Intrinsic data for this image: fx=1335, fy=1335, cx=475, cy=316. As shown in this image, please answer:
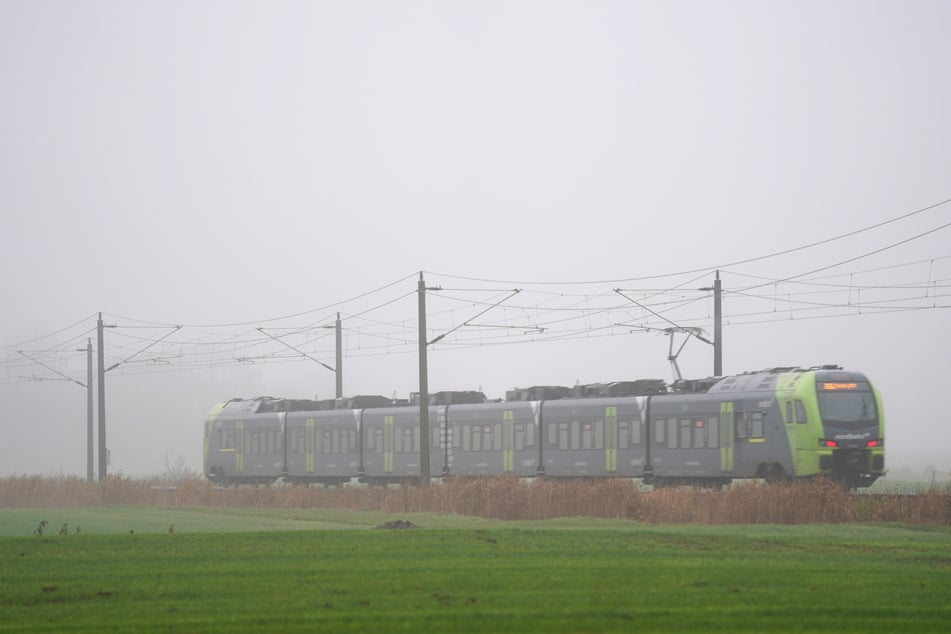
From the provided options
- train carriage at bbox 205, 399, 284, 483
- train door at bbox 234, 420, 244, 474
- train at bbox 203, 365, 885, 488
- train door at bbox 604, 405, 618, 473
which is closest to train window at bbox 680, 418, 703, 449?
train at bbox 203, 365, 885, 488

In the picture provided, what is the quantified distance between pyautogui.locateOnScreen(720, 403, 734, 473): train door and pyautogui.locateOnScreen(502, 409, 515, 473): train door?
10.8 m

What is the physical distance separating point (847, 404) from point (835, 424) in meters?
0.92

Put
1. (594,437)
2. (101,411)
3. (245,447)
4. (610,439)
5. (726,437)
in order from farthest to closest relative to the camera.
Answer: (245,447)
(101,411)
(594,437)
(610,439)
(726,437)

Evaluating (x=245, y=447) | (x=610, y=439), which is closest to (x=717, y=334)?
(x=610, y=439)

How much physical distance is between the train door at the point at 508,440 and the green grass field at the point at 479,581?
77.4 ft

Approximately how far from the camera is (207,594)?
58.5 feet

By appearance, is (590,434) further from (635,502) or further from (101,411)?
(101,411)

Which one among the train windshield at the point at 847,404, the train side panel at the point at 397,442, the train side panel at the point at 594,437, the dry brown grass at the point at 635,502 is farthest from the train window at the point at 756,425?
the train side panel at the point at 397,442

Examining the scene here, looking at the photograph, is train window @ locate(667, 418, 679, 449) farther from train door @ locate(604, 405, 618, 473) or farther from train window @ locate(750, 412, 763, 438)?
train window @ locate(750, 412, 763, 438)

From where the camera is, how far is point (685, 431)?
1711 inches

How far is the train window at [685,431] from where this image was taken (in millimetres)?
43375

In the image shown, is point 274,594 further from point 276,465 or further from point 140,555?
point 276,465

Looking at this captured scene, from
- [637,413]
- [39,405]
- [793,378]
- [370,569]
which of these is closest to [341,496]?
[637,413]

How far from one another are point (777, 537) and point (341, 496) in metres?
22.3
